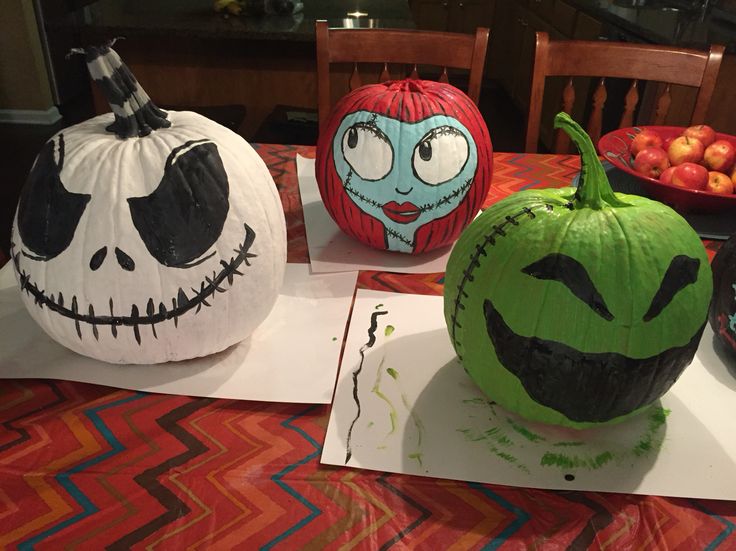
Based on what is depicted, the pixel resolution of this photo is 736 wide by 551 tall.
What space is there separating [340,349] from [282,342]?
0.07 meters

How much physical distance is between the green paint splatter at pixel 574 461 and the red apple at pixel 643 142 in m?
0.71

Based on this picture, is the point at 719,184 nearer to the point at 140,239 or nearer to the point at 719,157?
the point at 719,157

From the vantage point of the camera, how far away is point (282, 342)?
0.77 metres

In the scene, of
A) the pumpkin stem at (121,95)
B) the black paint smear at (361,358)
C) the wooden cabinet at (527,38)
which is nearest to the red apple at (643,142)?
the black paint smear at (361,358)

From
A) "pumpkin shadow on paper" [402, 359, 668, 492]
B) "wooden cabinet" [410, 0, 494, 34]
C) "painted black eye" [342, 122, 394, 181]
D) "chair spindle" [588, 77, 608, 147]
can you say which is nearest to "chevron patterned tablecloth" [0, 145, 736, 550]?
"pumpkin shadow on paper" [402, 359, 668, 492]

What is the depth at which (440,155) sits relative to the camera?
0.89 metres

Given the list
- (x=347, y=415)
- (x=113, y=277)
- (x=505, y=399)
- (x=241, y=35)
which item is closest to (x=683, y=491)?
(x=505, y=399)

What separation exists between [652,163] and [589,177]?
22.4 inches

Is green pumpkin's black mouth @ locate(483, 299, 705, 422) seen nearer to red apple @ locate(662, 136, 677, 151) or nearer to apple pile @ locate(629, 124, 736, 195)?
apple pile @ locate(629, 124, 736, 195)

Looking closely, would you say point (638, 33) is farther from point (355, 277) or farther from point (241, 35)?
point (355, 277)

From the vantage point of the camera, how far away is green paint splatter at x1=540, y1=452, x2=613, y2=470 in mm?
609

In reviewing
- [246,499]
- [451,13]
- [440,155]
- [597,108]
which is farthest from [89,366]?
[451,13]

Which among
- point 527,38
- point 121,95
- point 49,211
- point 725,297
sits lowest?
point 527,38

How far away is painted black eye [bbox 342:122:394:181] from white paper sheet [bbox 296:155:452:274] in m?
0.13
